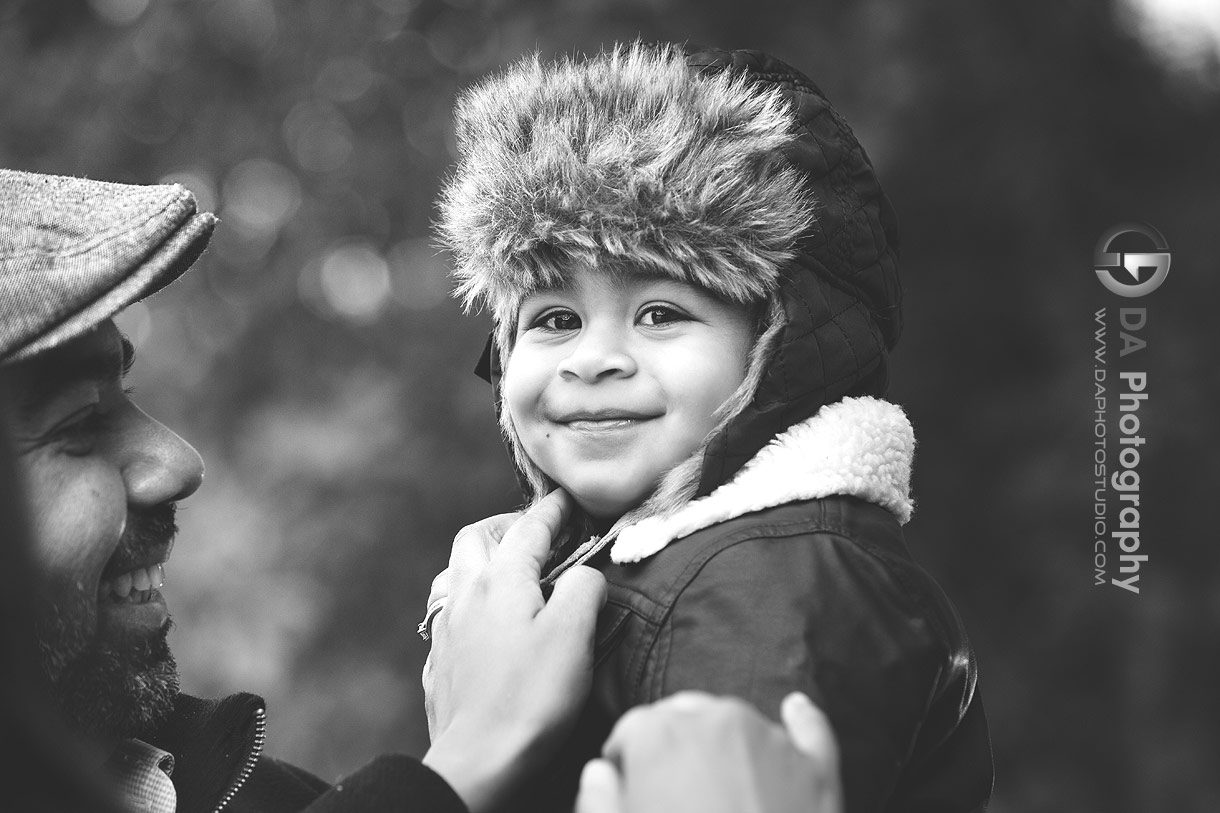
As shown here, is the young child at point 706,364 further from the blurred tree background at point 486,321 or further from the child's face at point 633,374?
the blurred tree background at point 486,321

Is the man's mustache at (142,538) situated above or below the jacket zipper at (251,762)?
above

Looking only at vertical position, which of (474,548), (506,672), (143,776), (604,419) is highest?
(604,419)

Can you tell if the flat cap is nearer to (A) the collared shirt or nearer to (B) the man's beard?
(B) the man's beard

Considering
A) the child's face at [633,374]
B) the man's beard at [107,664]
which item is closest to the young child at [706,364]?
the child's face at [633,374]

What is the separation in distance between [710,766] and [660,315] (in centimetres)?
83

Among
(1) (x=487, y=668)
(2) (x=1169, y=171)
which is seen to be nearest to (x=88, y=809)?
(1) (x=487, y=668)

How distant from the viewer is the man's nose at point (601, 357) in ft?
5.97

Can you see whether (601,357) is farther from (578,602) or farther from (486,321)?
(486,321)

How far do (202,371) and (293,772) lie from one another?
466 cm

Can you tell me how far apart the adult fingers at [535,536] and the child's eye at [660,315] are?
0.34 m

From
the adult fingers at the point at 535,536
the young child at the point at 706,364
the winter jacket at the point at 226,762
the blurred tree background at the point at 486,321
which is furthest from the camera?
the blurred tree background at the point at 486,321

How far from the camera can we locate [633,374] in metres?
1.83

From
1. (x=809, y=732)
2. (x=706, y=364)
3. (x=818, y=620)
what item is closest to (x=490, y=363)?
(x=706, y=364)

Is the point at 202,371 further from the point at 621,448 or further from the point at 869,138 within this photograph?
the point at 621,448
